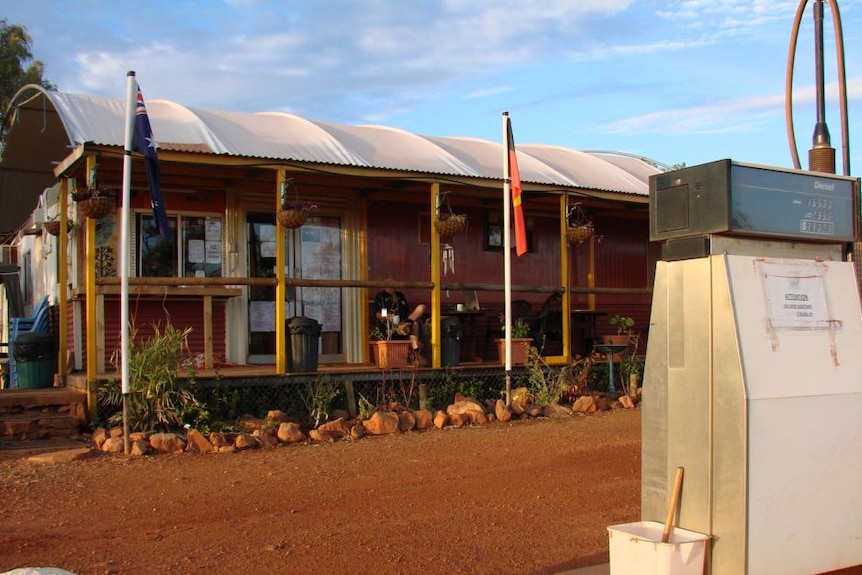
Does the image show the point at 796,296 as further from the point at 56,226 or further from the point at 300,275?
the point at 56,226

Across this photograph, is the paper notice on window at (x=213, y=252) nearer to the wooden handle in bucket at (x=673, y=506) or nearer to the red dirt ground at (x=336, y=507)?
the red dirt ground at (x=336, y=507)

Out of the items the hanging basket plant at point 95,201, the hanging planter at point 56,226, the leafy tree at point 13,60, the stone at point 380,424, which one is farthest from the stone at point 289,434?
the leafy tree at point 13,60

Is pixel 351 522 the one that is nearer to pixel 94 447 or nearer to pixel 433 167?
pixel 94 447

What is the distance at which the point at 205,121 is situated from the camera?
1105 centimetres

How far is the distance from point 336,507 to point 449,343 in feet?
16.4

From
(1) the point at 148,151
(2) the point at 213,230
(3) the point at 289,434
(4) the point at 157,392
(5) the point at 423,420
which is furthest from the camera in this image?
(2) the point at 213,230

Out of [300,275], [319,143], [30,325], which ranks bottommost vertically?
[30,325]

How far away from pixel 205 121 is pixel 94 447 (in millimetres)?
4508

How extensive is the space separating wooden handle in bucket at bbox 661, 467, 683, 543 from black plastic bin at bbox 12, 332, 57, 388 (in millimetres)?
8534

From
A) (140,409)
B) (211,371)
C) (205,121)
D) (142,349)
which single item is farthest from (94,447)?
(205,121)

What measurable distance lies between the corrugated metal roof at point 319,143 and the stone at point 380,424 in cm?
307

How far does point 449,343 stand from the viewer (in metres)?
11.2

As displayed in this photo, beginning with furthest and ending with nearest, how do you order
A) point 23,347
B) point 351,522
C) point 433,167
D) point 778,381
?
point 433,167 → point 23,347 → point 351,522 → point 778,381

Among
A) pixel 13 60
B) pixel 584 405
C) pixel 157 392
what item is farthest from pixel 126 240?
pixel 13 60
